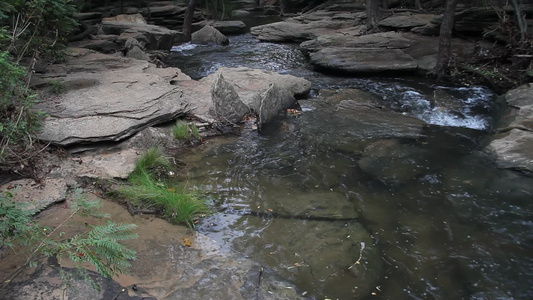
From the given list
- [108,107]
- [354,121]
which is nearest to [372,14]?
[354,121]

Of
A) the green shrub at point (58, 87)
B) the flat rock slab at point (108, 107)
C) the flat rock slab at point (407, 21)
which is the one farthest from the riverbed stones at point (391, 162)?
the flat rock slab at point (407, 21)

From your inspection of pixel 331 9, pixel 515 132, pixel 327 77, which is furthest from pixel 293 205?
pixel 331 9

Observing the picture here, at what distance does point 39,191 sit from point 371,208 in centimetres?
359

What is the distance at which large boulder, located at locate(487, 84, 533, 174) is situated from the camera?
5301mm

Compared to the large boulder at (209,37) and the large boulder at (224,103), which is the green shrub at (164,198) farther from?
the large boulder at (209,37)

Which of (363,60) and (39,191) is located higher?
(363,60)

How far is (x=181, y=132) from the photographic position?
592 centimetres

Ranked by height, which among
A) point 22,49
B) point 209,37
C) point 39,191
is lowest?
point 209,37

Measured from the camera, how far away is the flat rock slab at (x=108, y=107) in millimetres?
5121

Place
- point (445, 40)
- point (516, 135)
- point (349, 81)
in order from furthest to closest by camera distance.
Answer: point (349, 81) → point (445, 40) → point (516, 135)

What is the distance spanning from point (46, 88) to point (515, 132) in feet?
24.5

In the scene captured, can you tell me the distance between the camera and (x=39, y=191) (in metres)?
4.08

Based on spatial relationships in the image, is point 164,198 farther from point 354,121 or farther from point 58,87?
point 354,121

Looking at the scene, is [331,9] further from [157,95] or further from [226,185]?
[226,185]
